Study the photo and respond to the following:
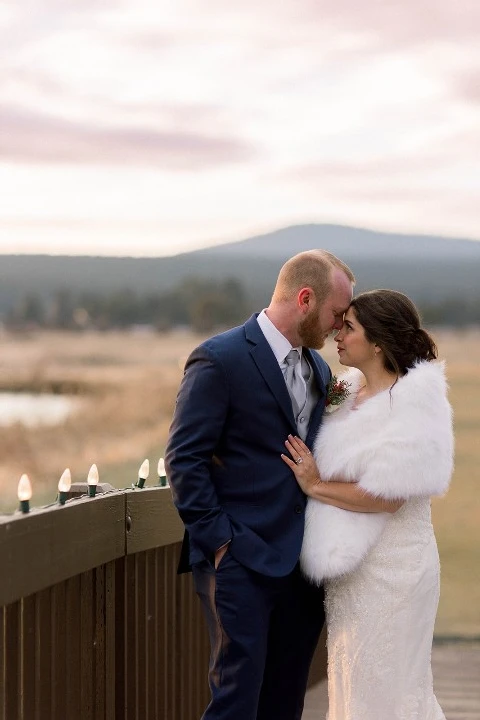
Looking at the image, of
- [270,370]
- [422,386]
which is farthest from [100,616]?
[422,386]

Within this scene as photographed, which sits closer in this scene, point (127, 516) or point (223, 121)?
point (127, 516)

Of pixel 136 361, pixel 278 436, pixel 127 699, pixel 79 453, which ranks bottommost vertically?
pixel 79 453

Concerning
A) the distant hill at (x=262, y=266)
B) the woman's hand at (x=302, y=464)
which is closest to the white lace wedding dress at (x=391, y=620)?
the woman's hand at (x=302, y=464)

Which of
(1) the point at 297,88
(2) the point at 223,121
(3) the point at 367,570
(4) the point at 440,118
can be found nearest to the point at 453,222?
(4) the point at 440,118

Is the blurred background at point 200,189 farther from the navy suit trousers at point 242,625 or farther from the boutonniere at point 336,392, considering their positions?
the navy suit trousers at point 242,625

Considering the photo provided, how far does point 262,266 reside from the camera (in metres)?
23.1

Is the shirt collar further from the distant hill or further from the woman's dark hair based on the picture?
the distant hill

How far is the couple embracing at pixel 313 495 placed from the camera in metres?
2.96

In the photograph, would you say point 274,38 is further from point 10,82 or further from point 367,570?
point 10,82

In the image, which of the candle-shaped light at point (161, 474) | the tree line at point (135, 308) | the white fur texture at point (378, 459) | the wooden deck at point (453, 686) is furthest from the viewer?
the tree line at point (135, 308)

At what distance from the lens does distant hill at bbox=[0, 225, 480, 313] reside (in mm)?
15414

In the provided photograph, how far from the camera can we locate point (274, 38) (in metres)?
20.1

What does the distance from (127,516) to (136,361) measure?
79.7 feet

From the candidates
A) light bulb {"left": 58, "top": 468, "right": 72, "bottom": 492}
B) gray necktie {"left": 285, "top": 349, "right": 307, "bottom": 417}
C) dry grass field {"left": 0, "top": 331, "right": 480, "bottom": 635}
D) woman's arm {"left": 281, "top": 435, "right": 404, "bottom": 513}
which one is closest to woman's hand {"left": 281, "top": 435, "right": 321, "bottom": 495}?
woman's arm {"left": 281, "top": 435, "right": 404, "bottom": 513}
